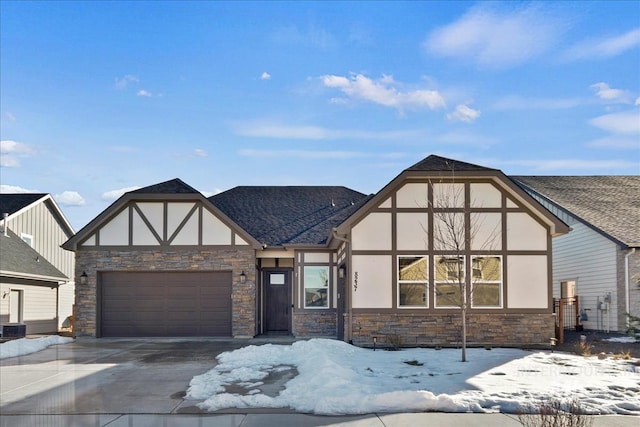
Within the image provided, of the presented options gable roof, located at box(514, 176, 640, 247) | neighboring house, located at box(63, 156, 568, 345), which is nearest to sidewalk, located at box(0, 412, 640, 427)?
neighboring house, located at box(63, 156, 568, 345)

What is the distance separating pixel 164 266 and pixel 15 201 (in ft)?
38.0

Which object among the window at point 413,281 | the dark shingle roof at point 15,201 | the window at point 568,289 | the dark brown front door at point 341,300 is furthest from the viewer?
the dark shingle roof at point 15,201

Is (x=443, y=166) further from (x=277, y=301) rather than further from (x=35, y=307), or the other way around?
(x=35, y=307)

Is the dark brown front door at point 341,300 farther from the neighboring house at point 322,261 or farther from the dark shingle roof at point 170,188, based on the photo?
the dark shingle roof at point 170,188

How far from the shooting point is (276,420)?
8.69m

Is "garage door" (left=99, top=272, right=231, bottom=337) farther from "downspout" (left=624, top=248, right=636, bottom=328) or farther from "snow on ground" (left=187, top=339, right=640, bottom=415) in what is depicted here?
"downspout" (left=624, top=248, right=636, bottom=328)

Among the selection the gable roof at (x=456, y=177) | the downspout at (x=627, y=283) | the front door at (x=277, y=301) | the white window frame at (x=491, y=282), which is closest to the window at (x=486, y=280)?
the white window frame at (x=491, y=282)

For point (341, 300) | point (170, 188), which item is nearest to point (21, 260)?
point (170, 188)

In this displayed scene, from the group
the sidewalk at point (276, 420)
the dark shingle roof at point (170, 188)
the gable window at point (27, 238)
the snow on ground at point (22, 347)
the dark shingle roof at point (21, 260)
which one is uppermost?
the dark shingle roof at point (170, 188)

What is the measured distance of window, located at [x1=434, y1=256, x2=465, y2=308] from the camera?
17391mm

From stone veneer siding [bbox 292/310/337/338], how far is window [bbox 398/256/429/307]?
4.32 m

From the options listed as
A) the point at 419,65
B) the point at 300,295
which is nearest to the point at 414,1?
the point at 419,65

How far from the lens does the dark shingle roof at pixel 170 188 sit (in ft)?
69.5

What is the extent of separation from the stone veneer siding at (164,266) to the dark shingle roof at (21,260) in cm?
A: 338
